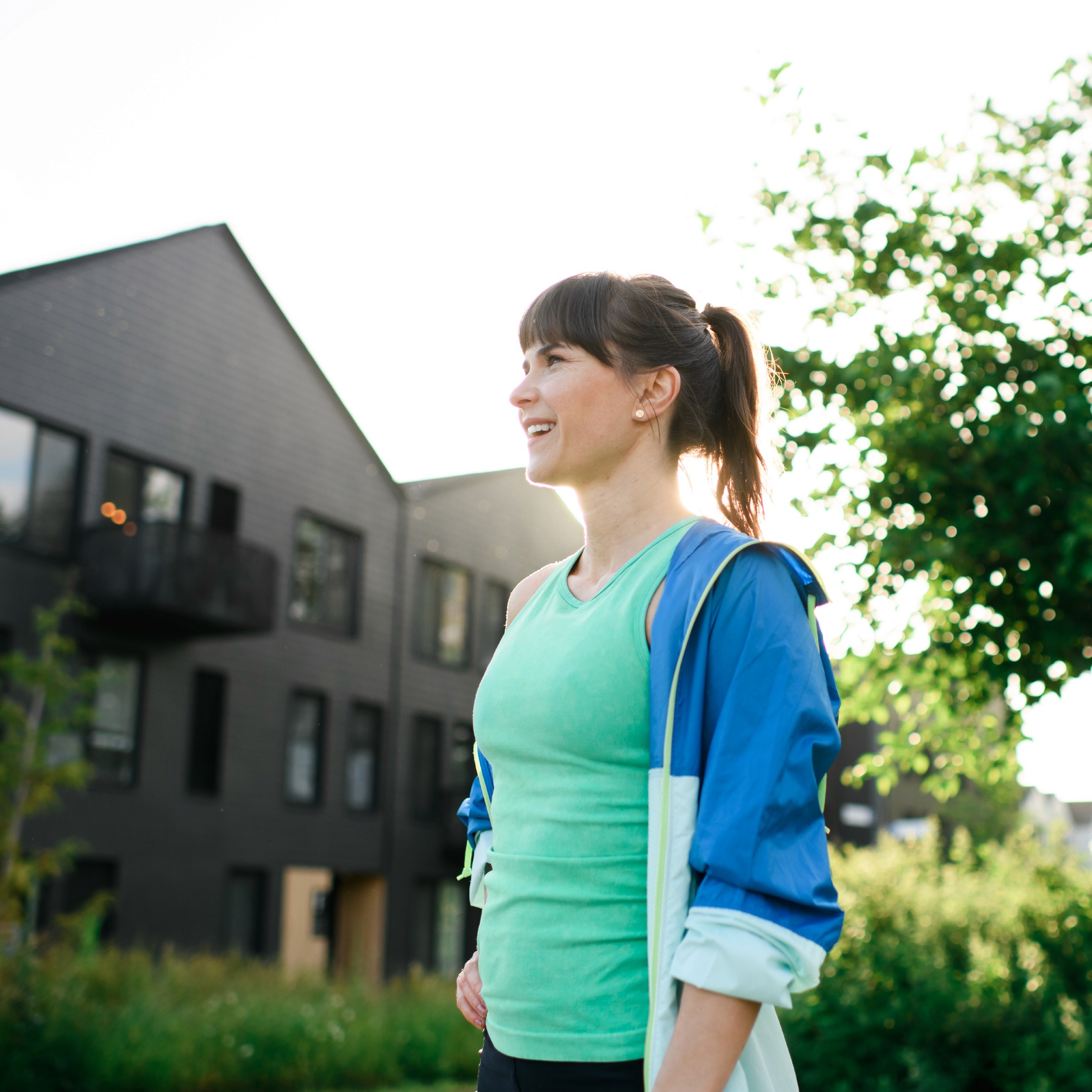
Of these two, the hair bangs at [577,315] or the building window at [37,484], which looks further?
the building window at [37,484]

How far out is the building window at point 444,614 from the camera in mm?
24969

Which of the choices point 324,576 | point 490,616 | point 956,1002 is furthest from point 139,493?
point 956,1002

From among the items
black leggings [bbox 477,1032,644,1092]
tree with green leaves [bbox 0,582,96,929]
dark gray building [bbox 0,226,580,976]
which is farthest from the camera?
dark gray building [bbox 0,226,580,976]

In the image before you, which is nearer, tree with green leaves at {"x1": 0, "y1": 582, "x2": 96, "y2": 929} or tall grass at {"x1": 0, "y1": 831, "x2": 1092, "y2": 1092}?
tall grass at {"x1": 0, "y1": 831, "x2": 1092, "y2": 1092}

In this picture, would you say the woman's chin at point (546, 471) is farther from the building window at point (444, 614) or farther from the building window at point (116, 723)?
the building window at point (444, 614)

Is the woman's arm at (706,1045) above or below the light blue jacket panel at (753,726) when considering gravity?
below

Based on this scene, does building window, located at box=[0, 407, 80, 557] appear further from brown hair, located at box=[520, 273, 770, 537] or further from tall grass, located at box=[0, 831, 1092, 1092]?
brown hair, located at box=[520, 273, 770, 537]

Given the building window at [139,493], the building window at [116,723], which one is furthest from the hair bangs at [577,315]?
the building window at [116,723]

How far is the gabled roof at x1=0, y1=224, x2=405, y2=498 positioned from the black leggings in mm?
16838

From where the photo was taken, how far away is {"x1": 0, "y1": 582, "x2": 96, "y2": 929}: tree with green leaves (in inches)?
524

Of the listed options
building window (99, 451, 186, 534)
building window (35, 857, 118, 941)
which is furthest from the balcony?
building window (35, 857, 118, 941)

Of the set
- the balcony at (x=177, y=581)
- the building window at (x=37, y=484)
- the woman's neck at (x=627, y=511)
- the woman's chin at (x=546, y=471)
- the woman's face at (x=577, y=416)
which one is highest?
the building window at (x=37, y=484)

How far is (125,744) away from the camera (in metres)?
18.0

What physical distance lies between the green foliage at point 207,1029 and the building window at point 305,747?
7007 mm
